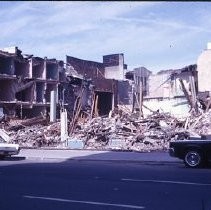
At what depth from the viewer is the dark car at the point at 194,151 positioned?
1789cm

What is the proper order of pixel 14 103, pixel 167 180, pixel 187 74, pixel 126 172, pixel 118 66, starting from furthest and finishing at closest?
pixel 118 66 → pixel 187 74 → pixel 14 103 → pixel 126 172 → pixel 167 180

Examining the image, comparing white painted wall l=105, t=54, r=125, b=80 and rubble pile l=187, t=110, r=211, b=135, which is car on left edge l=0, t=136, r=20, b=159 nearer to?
rubble pile l=187, t=110, r=211, b=135

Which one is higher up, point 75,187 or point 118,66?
point 118,66

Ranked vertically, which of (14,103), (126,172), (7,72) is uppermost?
(7,72)

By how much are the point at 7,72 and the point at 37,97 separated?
14.7 feet

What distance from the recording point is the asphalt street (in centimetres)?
957

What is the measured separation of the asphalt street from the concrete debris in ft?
36.8

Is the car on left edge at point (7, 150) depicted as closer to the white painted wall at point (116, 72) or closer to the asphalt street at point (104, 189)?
the asphalt street at point (104, 189)

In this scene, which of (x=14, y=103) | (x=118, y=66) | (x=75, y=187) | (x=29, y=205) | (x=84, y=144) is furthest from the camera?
(x=118, y=66)

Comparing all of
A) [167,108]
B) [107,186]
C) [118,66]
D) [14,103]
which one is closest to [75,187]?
[107,186]

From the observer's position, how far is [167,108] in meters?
51.5

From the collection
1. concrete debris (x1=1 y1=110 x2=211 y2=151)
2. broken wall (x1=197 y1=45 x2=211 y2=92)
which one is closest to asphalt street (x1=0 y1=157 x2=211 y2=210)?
concrete debris (x1=1 y1=110 x2=211 y2=151)

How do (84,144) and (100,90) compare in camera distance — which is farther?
(100,90)

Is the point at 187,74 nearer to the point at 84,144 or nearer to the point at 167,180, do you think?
the point at 84,144
